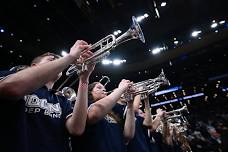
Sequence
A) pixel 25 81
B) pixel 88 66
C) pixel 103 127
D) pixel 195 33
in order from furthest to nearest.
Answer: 1. pixel 195 33
2. pixel 103 127
3. pixel 88 66
4. pixel 25 81

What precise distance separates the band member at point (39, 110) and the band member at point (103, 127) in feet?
0.72

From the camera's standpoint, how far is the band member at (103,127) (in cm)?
213

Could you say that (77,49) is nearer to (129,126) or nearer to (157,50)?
(129,126)

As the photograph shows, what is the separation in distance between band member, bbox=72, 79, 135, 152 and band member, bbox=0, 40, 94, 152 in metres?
0.22

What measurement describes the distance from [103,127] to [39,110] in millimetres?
753

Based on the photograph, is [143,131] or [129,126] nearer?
[129,126]

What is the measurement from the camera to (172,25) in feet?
26.6

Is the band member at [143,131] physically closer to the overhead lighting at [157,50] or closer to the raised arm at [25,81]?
the raised arm at [25,81]

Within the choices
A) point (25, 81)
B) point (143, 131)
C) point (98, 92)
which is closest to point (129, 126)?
point (98, 92)

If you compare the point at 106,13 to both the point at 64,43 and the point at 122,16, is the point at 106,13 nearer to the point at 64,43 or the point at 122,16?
the point at 122,16

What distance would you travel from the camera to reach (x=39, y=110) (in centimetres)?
173

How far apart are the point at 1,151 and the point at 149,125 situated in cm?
234

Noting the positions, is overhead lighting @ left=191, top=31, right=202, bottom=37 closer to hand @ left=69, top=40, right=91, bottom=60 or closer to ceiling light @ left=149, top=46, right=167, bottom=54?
ceiling light @ left=149, top=46, right=167, bottom=54

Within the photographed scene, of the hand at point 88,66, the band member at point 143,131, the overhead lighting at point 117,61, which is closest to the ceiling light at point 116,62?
the overhead lighting at point 117,61
